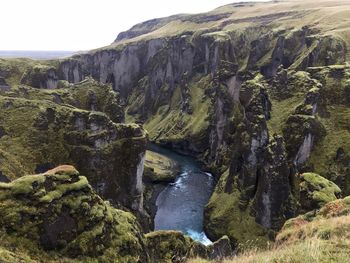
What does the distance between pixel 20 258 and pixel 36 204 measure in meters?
6.33

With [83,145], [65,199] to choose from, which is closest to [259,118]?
[83,145]

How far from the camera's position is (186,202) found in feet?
418

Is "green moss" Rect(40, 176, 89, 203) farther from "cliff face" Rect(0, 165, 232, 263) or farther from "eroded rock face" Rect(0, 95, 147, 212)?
"eroded rock face" Rect(0, 95, 147, 212)

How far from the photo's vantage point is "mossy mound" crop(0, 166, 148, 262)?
32.5 metres

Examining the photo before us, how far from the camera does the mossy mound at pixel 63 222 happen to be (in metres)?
32.5

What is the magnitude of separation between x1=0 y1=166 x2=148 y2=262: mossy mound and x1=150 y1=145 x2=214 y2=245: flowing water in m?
66.5

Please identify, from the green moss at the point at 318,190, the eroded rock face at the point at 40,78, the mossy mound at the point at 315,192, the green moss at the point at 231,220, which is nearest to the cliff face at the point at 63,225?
the green moss at the point at 318,190

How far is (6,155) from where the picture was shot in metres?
80.8

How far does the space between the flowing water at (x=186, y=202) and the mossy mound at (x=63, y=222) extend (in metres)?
66.5

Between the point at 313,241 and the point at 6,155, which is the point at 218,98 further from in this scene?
the point at 313,241

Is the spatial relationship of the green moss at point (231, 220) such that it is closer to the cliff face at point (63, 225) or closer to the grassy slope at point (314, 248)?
the cliff face at point (63, 225)

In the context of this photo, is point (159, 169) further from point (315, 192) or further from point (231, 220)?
point (315, 192)

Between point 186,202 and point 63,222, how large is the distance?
94208mm

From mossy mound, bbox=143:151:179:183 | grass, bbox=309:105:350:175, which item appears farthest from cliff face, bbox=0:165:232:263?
mossy mound, bbox=143:151:179:183
